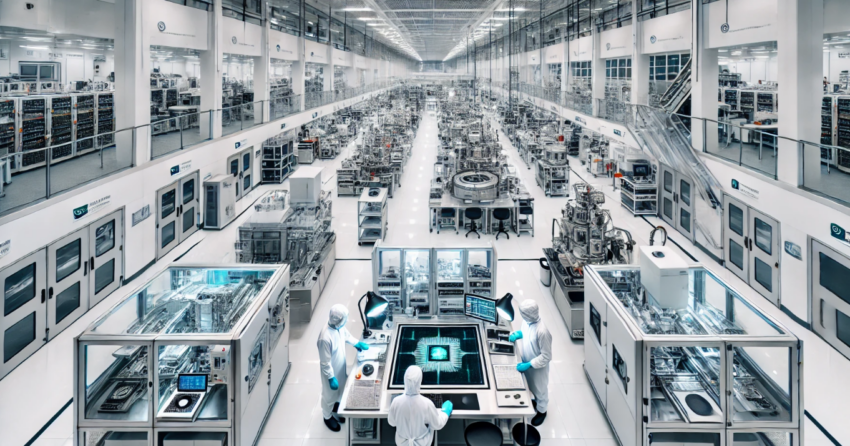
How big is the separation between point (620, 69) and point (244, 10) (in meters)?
19.0

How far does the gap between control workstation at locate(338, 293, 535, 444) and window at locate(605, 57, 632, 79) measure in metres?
22.4

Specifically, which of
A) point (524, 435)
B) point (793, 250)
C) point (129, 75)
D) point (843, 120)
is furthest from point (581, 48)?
point (524, 435)

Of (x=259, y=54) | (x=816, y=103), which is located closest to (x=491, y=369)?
(x=816, y=103)

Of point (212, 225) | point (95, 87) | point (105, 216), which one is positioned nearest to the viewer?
point (105, 216)

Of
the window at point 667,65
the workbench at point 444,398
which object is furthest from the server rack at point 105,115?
the window at point 667,65

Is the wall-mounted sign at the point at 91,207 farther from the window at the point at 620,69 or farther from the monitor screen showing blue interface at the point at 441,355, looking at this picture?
the window at the point at 620,69

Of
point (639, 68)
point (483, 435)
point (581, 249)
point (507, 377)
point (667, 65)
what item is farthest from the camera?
point (667, 65)

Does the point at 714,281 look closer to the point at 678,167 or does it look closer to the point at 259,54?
the point at 678,167

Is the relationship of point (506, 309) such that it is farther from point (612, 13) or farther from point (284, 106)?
point (612, 13)

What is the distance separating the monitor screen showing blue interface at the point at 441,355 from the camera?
17.6 feet

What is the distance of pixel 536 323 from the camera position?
5625mm

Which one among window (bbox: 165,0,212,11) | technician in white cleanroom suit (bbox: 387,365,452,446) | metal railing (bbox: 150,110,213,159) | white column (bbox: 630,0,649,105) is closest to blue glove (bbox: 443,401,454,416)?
technician in white cleanroom suit (bbox: 387,365,452,446)

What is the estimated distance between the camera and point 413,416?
4.34 meters

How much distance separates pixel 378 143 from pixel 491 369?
55.3 feet
